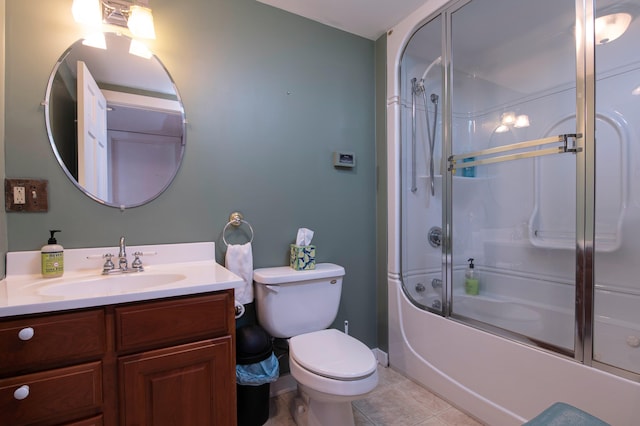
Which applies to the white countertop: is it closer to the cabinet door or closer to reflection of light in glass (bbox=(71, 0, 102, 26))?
the cabinet door

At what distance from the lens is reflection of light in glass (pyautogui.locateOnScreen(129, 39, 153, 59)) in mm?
1485

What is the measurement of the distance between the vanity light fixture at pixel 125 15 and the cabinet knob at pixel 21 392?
148cm

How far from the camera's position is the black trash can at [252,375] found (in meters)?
1.47

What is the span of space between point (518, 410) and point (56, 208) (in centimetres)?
229

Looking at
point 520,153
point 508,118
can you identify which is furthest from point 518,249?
point 508,118

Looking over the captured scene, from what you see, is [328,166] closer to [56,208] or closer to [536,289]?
[56,208]

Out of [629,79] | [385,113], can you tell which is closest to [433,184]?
[385,113]

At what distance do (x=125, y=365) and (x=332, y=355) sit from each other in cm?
81

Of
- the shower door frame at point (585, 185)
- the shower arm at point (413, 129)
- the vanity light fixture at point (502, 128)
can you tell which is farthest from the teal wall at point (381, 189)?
the shower door frame at point (585, 185)

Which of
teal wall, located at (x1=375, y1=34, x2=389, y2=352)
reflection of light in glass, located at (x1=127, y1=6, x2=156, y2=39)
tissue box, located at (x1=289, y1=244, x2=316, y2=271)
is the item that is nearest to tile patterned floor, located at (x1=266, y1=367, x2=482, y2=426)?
teal wall, located at (x1=375, y1=34, x2=389, y2=352)

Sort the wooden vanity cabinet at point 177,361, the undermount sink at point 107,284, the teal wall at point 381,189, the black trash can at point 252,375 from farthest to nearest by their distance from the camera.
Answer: the teal wall at point 381,189 < the black trash can at point 252,375 < the undermount sink at point 107,284 < the wooden vanity cabinet at point 177,361

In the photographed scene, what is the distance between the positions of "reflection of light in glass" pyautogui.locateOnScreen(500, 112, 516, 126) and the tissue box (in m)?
1.60

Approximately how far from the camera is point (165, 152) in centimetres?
155

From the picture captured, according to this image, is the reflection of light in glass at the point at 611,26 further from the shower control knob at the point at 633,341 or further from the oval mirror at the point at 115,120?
the oval mirror at the point at 115,120
